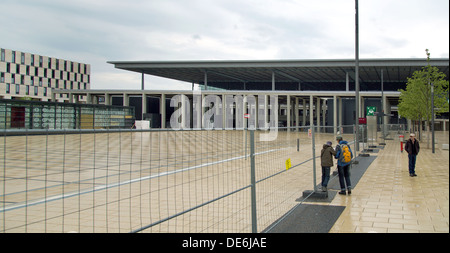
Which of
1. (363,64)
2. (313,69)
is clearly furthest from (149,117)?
(363,64)

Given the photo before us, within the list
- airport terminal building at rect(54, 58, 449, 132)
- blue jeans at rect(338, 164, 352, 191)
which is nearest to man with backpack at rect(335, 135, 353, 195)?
blue jeans at rect(338, 164, 352, 191)

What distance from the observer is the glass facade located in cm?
3082

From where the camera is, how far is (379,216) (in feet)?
24.1

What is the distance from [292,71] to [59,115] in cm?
3566

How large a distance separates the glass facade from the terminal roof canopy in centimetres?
1312

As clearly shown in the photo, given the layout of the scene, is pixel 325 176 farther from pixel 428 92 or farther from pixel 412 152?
pixel 428 92

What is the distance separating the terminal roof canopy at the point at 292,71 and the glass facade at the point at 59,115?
517 inches

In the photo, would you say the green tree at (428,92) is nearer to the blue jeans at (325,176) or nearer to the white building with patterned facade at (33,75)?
the blue jeans at (325,176)

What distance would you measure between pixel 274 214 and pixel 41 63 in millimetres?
75041

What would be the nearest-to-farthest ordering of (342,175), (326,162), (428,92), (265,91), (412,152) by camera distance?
(326,162)
(342,175)
(412,152)
(428,92)
(265,91)

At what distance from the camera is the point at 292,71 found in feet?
192

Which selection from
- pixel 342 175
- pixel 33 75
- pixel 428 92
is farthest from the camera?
pixel 33 75

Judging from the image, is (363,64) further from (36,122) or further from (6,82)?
(6,82)

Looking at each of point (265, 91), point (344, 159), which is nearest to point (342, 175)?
point (344, 159)
